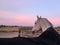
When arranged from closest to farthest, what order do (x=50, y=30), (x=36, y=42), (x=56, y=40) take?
(x=36, y=42) → (x=56, y=40) → (x=50, y=30)

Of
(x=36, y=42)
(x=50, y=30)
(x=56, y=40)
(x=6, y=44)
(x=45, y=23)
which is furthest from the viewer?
(x=45, y=23)

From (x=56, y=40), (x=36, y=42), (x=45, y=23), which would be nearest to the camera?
(x=36, y=42)

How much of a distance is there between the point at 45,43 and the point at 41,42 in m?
0.05

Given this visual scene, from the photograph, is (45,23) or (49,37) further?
(45,23)

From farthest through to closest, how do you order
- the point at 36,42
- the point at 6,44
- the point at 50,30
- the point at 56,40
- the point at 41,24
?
the point at 41,24
the point at 50,30
the point at 56,40
the point at 36,42
the point at 6,44

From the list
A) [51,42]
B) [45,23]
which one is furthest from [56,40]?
[45,23]

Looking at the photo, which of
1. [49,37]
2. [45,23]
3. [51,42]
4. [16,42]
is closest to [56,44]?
[51,42]

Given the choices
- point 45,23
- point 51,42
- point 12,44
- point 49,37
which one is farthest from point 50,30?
point 45,23

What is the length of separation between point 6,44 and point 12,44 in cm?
6

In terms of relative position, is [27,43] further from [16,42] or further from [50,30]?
[50,30]

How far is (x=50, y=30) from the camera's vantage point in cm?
248

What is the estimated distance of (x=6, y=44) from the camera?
196 centimetres

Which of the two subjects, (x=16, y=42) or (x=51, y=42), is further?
(x=51, y=42)

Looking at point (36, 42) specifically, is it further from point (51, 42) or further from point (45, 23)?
point (45, 23)
